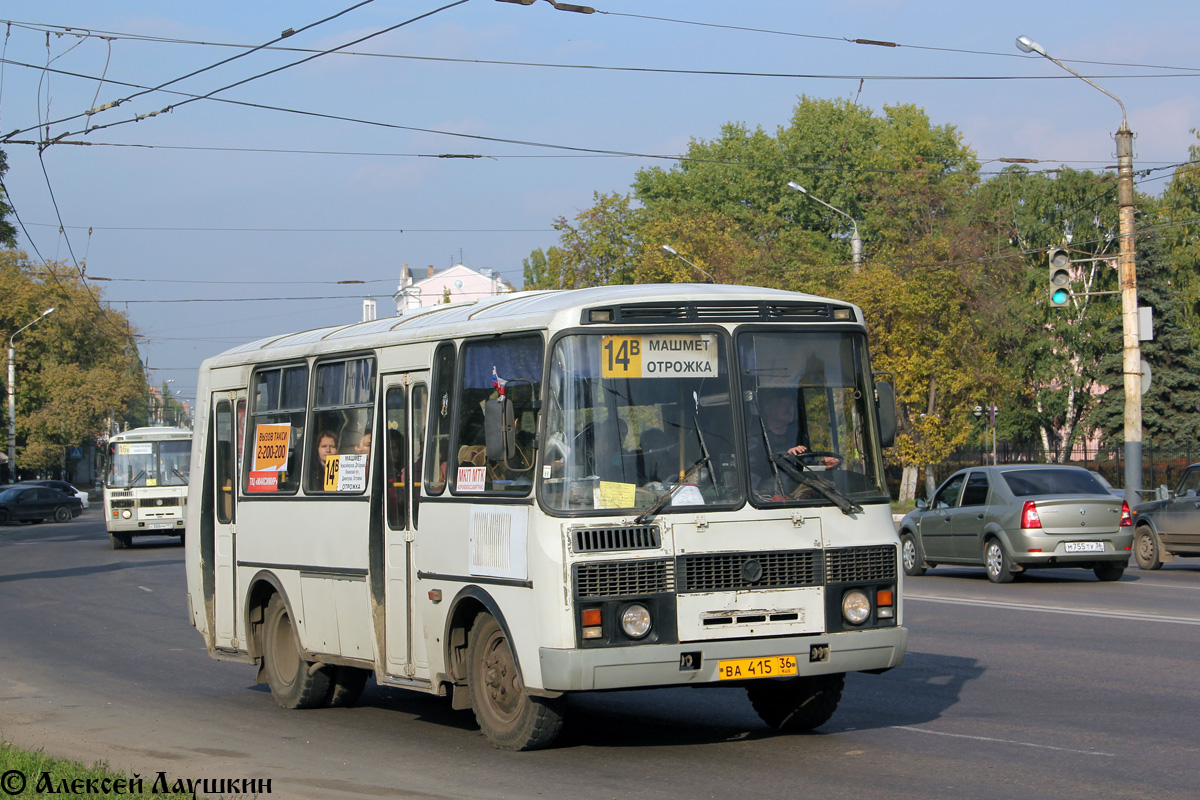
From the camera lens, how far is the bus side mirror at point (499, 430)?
25.4ft

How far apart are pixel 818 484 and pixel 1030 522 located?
38.4 ft

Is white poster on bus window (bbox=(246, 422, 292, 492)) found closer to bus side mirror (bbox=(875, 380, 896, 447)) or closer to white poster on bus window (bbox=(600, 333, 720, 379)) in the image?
white poster on bus window (bbox=(600, 333, 720, 379))

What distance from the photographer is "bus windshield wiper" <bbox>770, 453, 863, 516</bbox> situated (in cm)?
800

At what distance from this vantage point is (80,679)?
12578 millimetres

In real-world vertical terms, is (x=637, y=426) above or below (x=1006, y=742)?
above

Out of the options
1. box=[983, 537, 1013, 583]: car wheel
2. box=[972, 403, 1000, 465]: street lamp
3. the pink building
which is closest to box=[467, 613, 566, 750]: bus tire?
box=[983, 537, 1013, 583]: car wheel

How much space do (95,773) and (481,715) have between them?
84.2 inches

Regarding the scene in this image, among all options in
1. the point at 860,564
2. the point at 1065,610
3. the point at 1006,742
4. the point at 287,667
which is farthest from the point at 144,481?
the point at 1006,742

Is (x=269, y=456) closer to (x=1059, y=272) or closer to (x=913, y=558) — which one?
(x=913, y=558)

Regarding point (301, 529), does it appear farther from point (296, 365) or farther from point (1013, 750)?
point (1013, 750)

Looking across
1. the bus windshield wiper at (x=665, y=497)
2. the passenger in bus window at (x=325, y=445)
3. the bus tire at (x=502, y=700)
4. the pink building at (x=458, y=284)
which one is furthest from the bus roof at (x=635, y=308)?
the pink building at (x=458, y=284)

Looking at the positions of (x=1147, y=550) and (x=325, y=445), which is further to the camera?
(x=1147, y=550)

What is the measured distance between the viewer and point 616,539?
7566 mm

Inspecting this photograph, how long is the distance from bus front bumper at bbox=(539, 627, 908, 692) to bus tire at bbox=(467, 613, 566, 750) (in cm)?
50
